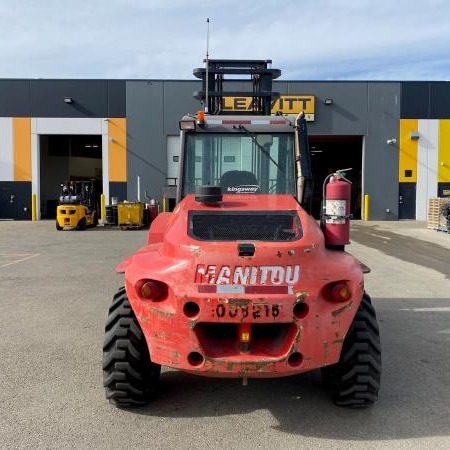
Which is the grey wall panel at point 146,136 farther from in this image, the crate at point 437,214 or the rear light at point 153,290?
the rear light at point 153,290

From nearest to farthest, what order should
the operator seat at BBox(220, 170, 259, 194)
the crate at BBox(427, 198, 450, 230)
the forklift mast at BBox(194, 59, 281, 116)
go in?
the operator seat at BBox(220, 170, 259, 194), the forklift mast at BBox(194, 59, 281, 116), the crate at BBox(427, 198, 450, 230)

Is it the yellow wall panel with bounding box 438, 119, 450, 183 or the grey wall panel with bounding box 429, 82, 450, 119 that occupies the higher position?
the grey wall panel with bounding box 429, 82, 450, 119

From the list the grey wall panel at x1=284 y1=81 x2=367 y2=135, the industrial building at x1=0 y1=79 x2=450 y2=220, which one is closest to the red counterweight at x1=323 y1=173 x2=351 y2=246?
the industrial building at x1=0 y1=79 x2=450 y2=220

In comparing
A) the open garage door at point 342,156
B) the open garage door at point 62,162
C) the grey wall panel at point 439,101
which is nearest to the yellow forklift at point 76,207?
the open garage door at point 62,162

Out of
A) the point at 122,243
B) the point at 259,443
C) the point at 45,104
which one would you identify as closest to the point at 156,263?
the point at 259,443

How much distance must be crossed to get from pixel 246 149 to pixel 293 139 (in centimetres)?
50

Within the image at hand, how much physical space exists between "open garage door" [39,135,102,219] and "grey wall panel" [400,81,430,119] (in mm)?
18223

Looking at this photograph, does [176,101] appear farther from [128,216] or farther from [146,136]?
[128,216]

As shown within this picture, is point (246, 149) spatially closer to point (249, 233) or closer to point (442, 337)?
point (249, 233)

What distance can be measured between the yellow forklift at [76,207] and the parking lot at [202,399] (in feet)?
43.3

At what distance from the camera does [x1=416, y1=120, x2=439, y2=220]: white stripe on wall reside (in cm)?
2659

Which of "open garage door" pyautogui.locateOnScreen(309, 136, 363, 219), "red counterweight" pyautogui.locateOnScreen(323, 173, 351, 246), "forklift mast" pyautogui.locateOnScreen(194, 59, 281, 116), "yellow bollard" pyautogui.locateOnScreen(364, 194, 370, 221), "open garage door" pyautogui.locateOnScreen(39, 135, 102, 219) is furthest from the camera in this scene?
"open garage door" pyautogui.locateOnScreen(39, 135, 102, 219)

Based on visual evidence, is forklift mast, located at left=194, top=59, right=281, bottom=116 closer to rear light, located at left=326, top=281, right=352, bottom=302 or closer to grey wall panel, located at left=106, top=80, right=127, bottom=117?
rear light, located at left=326, top=281, right=352, bottom=302

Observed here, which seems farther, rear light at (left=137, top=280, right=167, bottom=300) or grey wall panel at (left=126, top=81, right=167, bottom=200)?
grey wall panel at (left=126, top=81, right=167, bottom=200)
